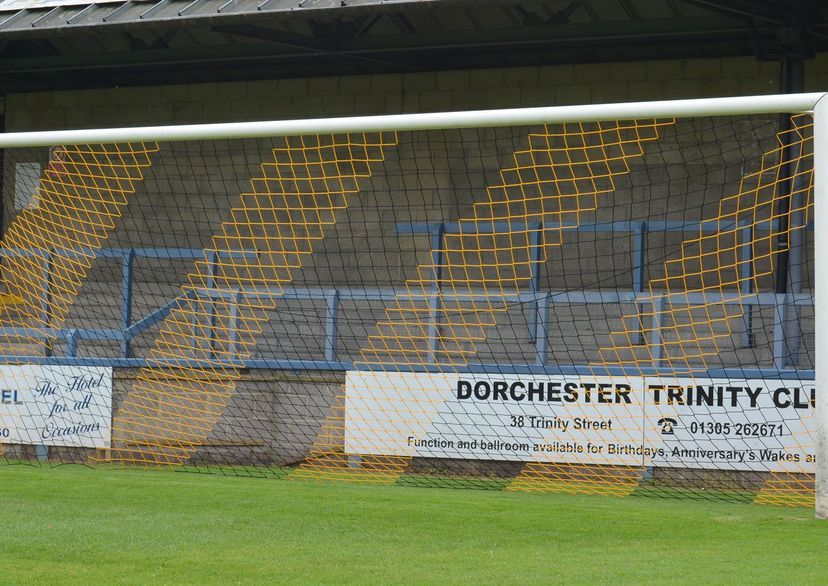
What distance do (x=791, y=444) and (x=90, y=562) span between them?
5654 millimetres

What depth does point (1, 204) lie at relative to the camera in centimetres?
1547

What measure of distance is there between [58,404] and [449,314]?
3.77 m

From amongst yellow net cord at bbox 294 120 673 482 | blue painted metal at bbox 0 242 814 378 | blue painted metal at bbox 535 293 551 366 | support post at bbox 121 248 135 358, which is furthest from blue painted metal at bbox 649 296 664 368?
support post at bbox 121 248 135 358

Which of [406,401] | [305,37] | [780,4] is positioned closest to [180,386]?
[406,401]

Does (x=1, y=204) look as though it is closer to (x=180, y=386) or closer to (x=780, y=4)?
(x=180, y=386)

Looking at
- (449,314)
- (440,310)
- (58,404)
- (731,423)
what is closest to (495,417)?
(440,310)

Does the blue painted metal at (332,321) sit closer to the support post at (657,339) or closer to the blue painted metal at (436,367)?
the blue painted metal at (436,367)

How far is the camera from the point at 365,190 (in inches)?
570

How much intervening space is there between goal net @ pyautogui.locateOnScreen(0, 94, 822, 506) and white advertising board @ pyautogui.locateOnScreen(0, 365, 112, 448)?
2cm

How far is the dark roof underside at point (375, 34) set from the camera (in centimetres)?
1086

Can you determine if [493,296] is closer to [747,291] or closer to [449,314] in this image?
[449,314]

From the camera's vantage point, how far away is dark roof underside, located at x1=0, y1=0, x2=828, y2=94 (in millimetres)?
10859

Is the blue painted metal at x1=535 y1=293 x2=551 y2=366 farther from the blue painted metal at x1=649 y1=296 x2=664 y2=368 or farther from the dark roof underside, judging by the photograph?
the dark roof underside

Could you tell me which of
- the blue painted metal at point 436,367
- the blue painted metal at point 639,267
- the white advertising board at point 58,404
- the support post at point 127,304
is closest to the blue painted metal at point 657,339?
the blue painted metal at point 436,367
